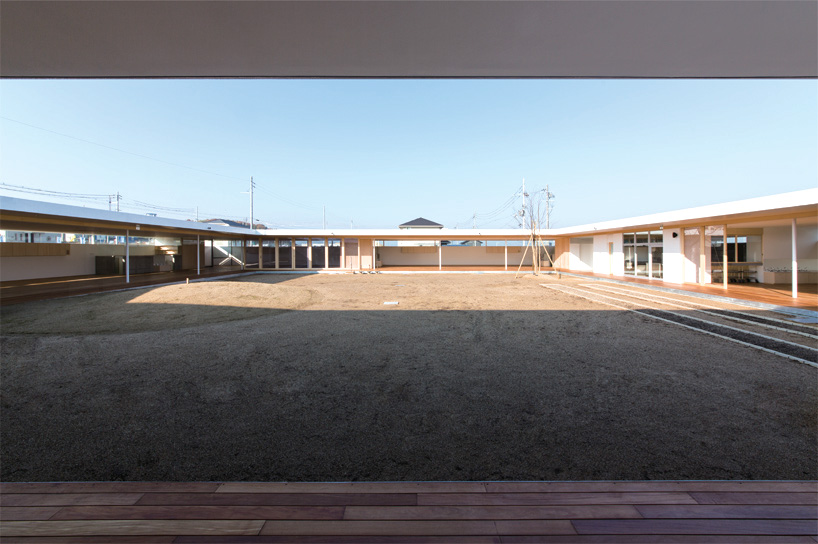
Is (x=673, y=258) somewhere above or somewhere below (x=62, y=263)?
below

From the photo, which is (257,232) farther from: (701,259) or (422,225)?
(701,259)

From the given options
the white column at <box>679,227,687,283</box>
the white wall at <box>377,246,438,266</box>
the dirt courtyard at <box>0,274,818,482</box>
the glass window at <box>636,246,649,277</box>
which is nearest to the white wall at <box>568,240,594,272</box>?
the glass window at <box>636,246,649,277</box>

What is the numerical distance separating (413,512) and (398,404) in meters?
1.56

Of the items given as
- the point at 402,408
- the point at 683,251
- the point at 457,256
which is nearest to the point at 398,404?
the point at 402,408

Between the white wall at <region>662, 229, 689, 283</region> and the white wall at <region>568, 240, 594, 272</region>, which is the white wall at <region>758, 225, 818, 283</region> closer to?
the white wall at <region>662, 229, 689, 283</region>

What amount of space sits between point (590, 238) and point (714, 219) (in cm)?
902

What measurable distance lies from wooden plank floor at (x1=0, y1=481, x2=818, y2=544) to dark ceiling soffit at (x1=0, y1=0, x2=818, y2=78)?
2071mm

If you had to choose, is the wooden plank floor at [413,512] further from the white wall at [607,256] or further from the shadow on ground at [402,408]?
the white wall at [607,256]

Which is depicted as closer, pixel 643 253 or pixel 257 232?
pixel 643 253

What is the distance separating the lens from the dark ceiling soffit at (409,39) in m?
1.43

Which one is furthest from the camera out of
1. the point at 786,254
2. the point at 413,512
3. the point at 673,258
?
the point at 673,258

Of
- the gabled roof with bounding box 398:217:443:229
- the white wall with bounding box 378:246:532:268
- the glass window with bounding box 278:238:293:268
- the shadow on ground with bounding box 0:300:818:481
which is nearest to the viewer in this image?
the shadow on ground with bounding box 0:300:818:481

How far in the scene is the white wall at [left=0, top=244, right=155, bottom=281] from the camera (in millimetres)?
11295

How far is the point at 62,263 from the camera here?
12969 mm
